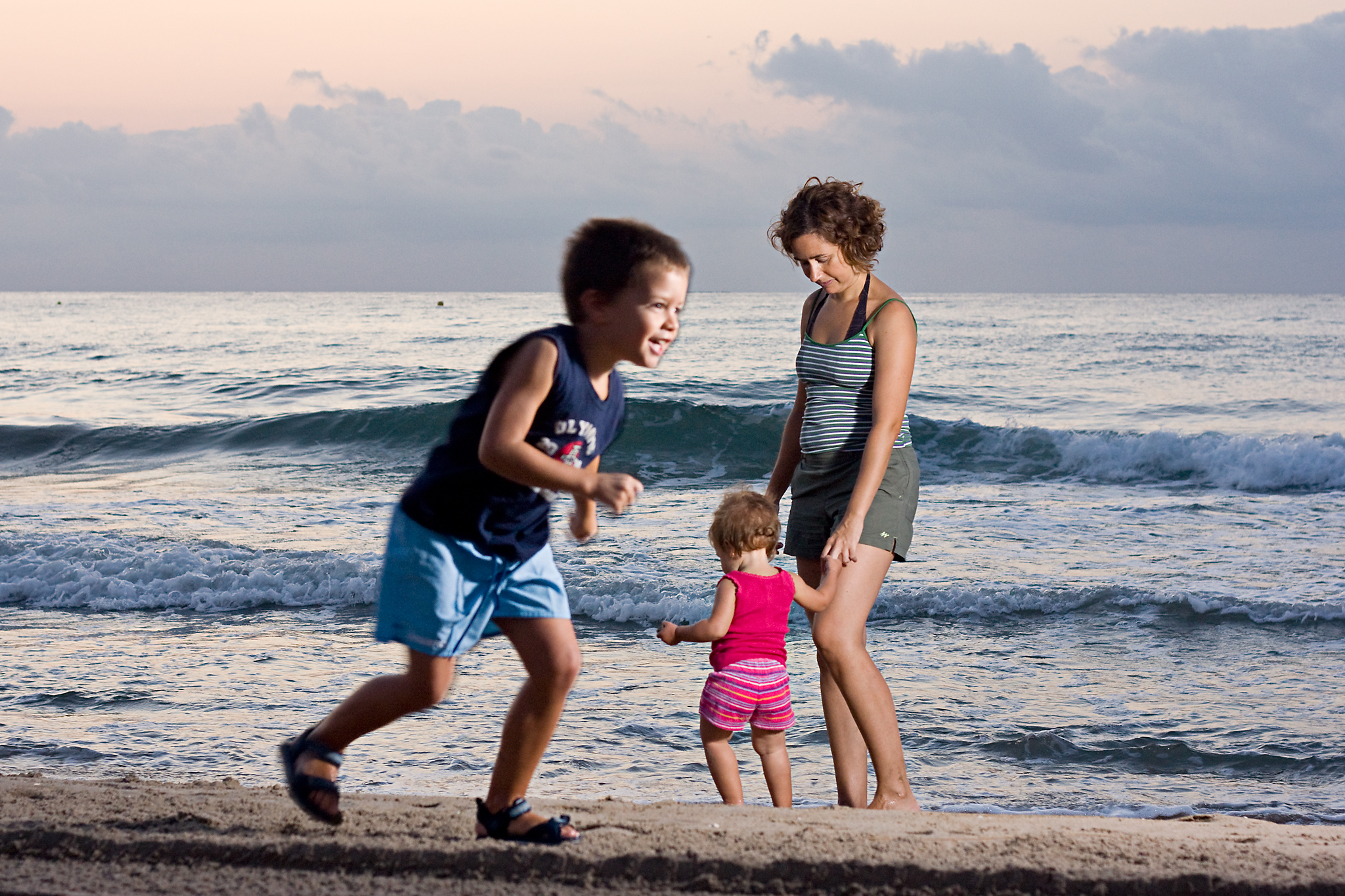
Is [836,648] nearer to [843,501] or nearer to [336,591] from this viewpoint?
[843,501]

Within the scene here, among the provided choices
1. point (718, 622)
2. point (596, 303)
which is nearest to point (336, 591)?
point (718, 622)

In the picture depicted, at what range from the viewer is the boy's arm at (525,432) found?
220 cm

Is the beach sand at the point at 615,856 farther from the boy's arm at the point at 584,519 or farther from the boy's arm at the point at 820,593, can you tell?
the boy's arm at the point at 584,519

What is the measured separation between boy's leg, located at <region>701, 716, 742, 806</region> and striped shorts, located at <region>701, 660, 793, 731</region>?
28 mm

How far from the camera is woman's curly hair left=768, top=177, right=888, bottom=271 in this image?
317 cm

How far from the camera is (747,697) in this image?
3.35 meters

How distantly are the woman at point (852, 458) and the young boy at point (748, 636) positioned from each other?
12cm

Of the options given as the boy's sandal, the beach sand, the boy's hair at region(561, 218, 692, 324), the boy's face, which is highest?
the boy's hair at region(561, 218, 692, 324)

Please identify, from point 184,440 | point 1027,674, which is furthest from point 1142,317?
point 1027,674

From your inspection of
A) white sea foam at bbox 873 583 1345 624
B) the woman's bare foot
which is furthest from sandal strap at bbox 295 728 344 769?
white sea foam at bbox 873 583 1345 624

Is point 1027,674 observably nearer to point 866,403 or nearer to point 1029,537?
point 866,403

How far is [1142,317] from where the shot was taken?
43719 mm

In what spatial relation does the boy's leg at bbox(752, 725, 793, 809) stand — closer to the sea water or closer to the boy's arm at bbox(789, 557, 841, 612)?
the boy's arm at bbox(789, 557, 841, 612)

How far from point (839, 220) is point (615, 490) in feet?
4.71
